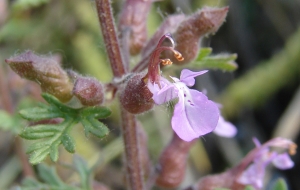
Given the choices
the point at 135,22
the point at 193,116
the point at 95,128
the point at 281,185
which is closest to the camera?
the point at 193,116

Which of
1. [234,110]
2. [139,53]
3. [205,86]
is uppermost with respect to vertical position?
[139,53]

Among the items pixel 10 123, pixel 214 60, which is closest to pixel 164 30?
pixel 214 60

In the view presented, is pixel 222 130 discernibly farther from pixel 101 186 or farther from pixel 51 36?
pixel 51 36

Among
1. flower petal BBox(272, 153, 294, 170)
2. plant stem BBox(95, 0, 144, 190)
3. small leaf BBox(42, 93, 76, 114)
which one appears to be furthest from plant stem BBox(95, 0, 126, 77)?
flower petal BBox(272, 153, 294, 170)

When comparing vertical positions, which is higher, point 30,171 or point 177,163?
point 30,171

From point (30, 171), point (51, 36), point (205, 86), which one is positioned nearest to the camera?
point (30, 171)

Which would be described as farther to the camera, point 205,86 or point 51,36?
point 51,36

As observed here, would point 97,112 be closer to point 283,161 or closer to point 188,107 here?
point 188,107

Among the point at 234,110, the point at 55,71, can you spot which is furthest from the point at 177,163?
the point at 234,110
